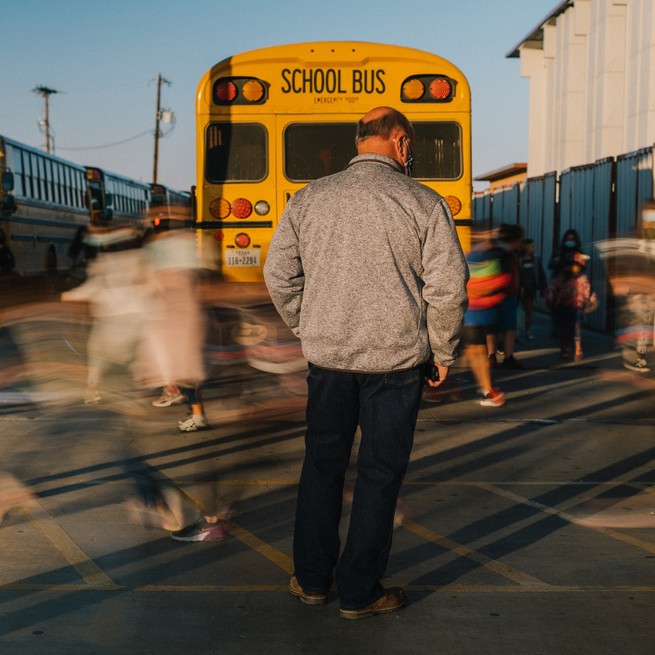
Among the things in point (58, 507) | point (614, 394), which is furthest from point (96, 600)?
point (614, 394)

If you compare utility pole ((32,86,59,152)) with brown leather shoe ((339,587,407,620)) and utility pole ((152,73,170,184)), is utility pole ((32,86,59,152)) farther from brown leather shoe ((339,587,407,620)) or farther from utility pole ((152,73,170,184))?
brown leather shoe ((339,587,407,620))

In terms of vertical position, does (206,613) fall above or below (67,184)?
below

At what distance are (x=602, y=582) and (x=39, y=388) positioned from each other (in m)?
8.01

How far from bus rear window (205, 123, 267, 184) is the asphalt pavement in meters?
2.56

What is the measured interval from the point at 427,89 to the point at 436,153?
2.15 ft

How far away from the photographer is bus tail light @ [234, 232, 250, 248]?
436 inches

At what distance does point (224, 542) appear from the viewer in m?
5.51

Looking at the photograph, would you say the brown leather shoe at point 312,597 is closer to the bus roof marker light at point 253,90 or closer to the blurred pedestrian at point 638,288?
the blurred pedestrian at point 638,288

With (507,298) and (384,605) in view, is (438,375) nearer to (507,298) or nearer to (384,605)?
(384,605)

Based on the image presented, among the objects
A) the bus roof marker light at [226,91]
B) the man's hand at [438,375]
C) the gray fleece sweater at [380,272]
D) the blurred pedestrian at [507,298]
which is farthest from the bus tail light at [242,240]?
the man's hand at [438,375]

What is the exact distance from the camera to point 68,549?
5.37m

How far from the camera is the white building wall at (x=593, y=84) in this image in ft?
76.4

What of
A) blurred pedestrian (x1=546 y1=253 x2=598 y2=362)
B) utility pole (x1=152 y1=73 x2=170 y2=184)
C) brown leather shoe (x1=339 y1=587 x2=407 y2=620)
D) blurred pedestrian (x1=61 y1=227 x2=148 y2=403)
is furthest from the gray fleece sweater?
utility pole (x1=152 y1=73 x2=170 y2=184)

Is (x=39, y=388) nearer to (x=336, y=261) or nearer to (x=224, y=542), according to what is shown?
(x=224, y=542)
